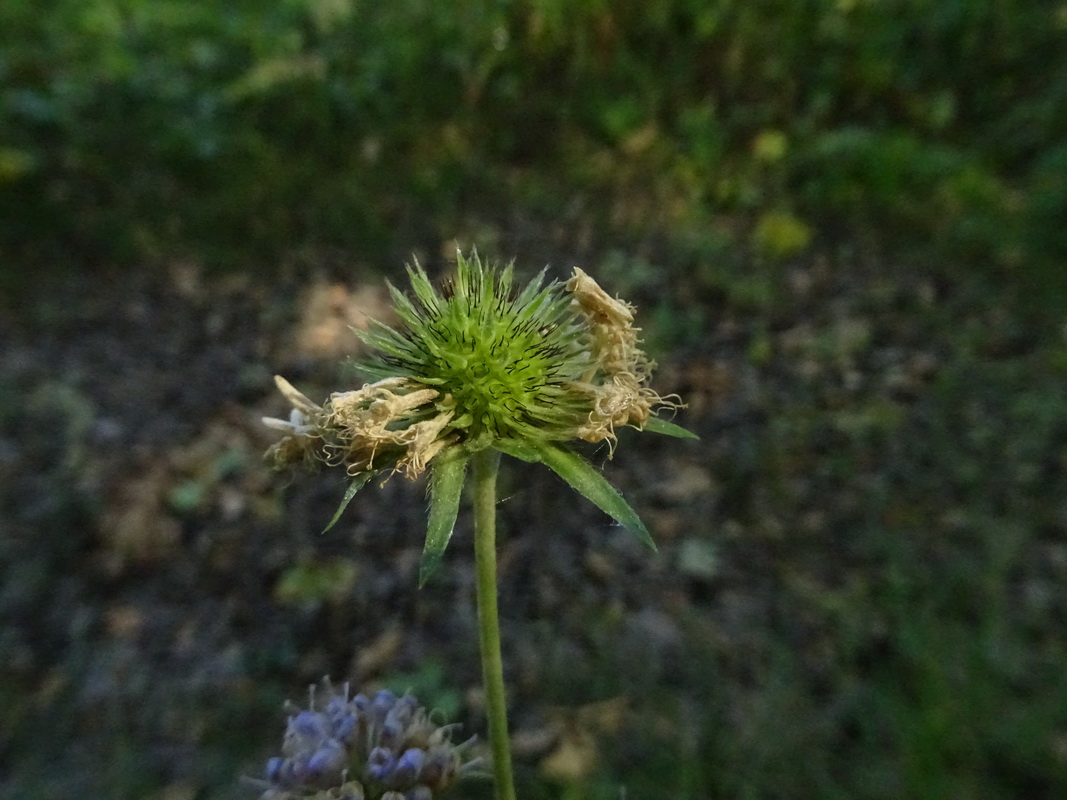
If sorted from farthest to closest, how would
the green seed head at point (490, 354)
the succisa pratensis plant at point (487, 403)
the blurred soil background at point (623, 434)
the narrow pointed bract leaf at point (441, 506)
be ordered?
the blurred soil background at point (623, 434), the green seed head at point (490, 354), the succisa pratensis plant at point (487, 403), the narrow pointed bract leaf at point (441, 506)

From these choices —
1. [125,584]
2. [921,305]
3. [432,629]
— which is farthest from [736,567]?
[125,584]

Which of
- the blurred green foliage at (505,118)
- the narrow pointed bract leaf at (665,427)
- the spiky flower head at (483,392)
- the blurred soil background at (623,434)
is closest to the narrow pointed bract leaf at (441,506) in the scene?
the spiky flower head at (483,392)

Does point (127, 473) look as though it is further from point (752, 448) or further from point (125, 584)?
point (752, 448)

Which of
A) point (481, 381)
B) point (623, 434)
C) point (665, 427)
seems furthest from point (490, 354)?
point (623, 434)

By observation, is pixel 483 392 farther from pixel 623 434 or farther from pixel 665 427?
pixel 623 434

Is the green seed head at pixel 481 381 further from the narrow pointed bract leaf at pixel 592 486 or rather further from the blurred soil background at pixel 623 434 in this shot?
the blurred soil background at pixel 623 434

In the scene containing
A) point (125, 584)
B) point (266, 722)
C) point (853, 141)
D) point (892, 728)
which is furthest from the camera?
point (853, 141)
